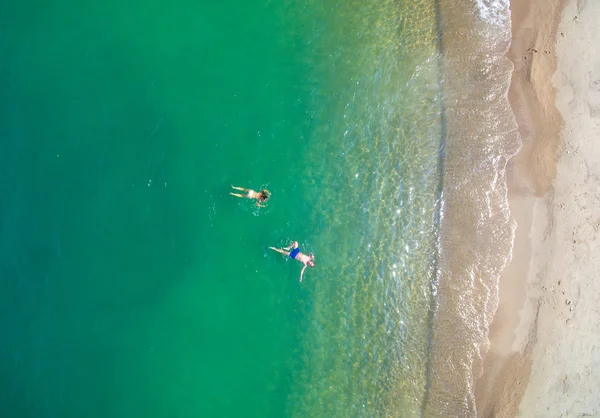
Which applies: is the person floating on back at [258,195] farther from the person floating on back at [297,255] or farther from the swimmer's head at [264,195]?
the person floating on back at [297,255]

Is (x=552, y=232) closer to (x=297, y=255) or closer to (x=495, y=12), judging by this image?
(x=495, y=12)

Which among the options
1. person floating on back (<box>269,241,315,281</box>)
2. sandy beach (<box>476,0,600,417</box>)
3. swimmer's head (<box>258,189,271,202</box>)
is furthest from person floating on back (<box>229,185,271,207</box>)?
sandy beach (<box>476,0,600,417</box>)

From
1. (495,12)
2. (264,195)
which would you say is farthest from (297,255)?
(495,12)

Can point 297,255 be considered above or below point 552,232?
below

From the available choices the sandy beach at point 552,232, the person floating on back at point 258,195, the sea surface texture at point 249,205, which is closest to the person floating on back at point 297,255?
the sea surface texture at point 249,205

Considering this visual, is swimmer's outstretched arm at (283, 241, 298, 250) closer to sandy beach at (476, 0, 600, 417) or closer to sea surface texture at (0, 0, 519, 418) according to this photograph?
sea surface texture at (0, 0, 519, 418)
